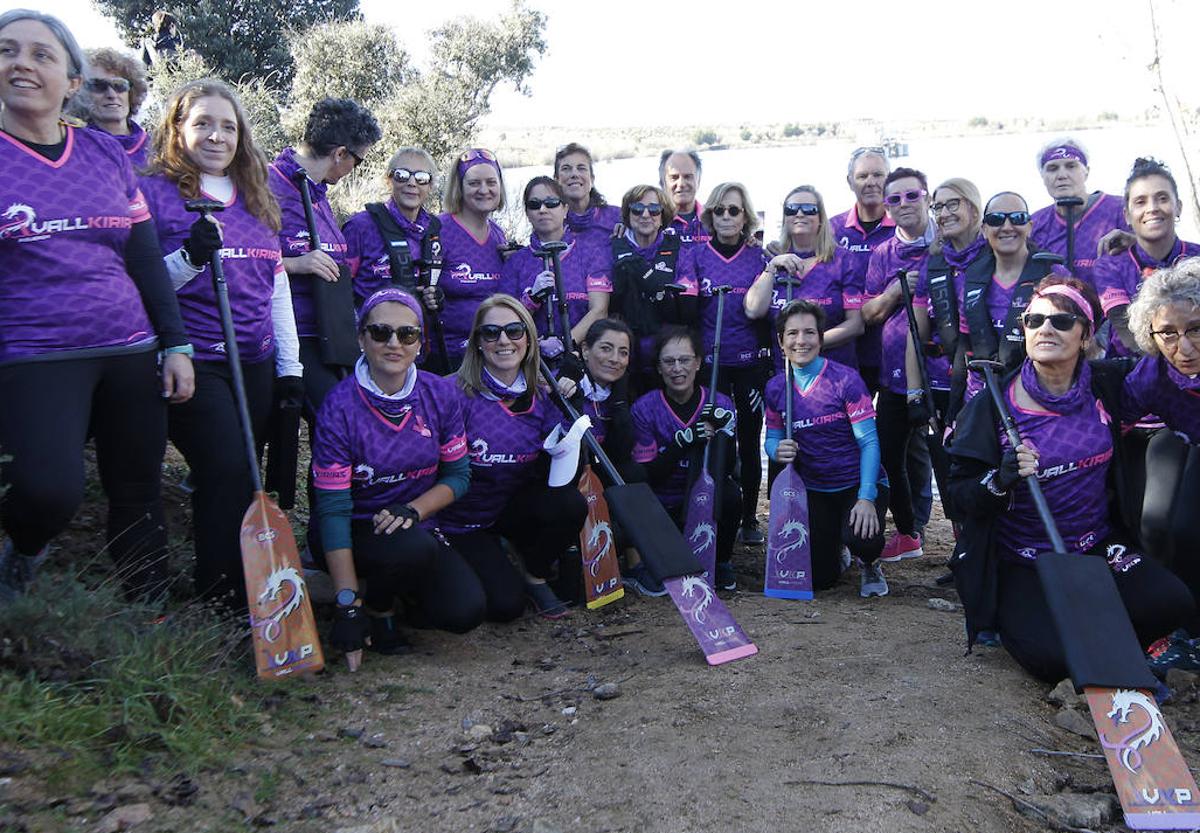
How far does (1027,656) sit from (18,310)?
387cm

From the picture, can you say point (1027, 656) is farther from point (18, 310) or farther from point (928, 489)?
point (18, 310)

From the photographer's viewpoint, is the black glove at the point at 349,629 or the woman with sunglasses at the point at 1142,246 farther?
the woman with sunglasses at the point at 1142,246

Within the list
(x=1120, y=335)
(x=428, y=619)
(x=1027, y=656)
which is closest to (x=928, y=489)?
(x=1120, y=335)

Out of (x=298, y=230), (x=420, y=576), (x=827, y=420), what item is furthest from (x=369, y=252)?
(x=827, y=420)

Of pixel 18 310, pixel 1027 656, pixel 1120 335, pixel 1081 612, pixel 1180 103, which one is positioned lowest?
pixel 1027 656

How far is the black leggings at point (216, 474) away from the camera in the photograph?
167 inches

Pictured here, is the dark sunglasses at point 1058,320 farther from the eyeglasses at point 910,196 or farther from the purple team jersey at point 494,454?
the purple team jersey at point 494,454

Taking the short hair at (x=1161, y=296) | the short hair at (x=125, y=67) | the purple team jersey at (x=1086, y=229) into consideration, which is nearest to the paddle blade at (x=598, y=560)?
the short hair at (x=1161, y=296)

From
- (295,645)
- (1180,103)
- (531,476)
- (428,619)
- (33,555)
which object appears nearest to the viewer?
(33,555)

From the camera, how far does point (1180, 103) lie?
47.8 ft

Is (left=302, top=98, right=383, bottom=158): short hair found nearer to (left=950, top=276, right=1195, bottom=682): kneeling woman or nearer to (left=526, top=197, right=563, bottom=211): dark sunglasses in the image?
(left=526, top=197, right=563, bottom=211): dark sunglasses

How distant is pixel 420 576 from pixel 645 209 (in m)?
2.71

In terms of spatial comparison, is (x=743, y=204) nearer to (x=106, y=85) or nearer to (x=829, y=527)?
(x=829, y=527)

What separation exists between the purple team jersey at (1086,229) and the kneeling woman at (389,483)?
10.8 feet
